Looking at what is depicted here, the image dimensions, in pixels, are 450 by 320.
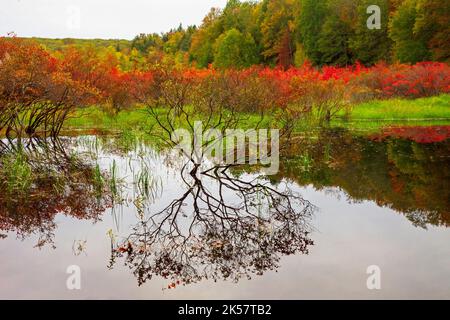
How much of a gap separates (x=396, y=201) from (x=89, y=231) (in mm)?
6273

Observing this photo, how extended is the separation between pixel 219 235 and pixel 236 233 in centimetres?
30

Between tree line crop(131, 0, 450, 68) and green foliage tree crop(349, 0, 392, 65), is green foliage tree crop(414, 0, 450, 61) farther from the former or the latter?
green foliage tree crop(349, 0, 392, 65)

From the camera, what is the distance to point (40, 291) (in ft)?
19.6

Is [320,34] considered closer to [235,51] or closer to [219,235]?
[235,51]

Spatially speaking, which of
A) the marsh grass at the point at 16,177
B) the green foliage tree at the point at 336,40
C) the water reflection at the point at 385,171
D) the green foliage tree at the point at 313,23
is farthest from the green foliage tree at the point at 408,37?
the marsh grass at the point at 16,177

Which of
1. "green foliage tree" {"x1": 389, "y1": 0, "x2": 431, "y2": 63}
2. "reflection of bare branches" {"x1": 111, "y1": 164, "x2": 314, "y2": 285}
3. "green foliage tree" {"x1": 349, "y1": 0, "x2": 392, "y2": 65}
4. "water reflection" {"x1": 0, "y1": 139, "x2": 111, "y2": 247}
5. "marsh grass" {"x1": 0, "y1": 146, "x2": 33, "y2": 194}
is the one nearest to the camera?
"reflection of bare branches" {"x1": 111, "y1": 164, "x2": 314, "y2": 285}

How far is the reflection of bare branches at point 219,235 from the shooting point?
6.56 metres

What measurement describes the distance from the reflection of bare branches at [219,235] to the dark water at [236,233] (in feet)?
0.09

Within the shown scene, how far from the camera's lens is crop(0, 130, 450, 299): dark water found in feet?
19.6

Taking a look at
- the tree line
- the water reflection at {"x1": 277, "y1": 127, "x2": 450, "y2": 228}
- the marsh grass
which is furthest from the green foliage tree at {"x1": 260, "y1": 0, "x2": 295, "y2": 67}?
the marsh grass

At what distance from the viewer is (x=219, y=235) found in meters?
7.85

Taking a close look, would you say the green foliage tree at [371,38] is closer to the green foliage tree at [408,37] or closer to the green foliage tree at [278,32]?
the green foliage tree at [408,37]

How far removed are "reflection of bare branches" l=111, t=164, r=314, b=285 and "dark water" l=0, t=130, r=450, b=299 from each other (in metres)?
0.03

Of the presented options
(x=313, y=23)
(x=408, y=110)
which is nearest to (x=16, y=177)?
(x=408, y=110)
